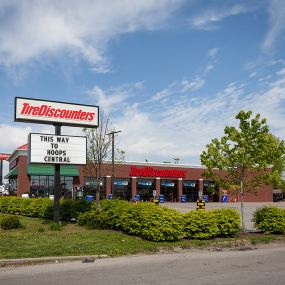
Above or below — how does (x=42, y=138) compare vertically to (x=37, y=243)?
above

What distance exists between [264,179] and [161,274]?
8832 millimetres

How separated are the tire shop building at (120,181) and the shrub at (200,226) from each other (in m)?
27.8

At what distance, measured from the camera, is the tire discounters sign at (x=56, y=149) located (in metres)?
16.4

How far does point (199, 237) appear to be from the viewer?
1383 cm

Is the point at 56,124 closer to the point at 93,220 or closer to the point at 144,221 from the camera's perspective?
the point at 93,220

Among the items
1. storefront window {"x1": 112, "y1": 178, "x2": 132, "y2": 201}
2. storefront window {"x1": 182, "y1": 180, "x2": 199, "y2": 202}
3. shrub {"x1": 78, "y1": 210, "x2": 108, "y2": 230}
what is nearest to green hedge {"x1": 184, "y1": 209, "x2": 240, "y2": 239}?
shrub {"x1": 78, "y1": 210, "x2": 108, "y2": 230}

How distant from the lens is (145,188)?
5475 cm

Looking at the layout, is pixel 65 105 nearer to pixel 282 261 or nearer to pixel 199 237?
pixel 199 237

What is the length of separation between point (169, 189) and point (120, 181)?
310 inches

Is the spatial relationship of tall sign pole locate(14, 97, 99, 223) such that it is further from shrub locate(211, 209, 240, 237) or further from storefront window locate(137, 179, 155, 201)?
storefront window locate(137, 179, 155, 201)

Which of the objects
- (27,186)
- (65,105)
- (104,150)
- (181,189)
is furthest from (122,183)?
(65,105)

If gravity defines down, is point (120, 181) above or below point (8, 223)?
above

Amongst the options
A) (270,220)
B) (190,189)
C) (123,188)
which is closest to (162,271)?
(270,220)

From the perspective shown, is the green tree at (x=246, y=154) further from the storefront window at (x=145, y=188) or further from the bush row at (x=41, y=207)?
the storefront window at (x=145, y=188)
